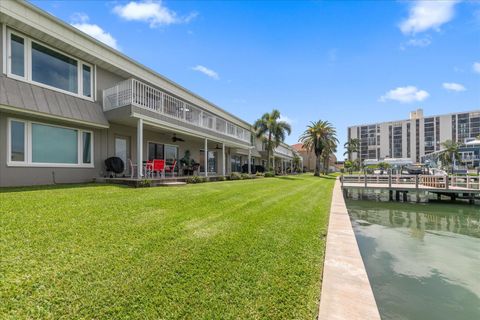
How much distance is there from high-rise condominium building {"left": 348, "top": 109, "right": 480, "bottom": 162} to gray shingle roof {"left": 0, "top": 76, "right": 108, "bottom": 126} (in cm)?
9986

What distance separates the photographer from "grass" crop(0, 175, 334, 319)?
2334 mm

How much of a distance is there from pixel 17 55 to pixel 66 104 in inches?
83.1

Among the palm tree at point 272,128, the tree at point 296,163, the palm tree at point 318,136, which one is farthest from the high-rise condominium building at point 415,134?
the palm tree at point 272,128

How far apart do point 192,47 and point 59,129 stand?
924 cm

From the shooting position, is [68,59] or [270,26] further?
[270,26]

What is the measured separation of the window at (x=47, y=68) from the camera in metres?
8.59

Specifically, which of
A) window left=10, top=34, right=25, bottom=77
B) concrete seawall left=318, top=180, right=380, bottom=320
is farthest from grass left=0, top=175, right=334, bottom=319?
window left=10, top=34, right=25, bottom=77

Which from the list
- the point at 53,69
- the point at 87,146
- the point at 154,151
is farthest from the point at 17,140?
the point at 154,151

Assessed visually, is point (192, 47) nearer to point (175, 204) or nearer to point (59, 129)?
point (59, 129)

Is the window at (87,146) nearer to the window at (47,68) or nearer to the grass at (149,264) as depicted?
the window at (47,68)

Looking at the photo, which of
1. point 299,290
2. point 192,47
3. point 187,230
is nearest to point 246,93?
point 192,47

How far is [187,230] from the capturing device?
461 centimetres

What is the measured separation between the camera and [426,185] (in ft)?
60.0

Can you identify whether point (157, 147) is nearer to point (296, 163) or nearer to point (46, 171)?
point (46, 171)
